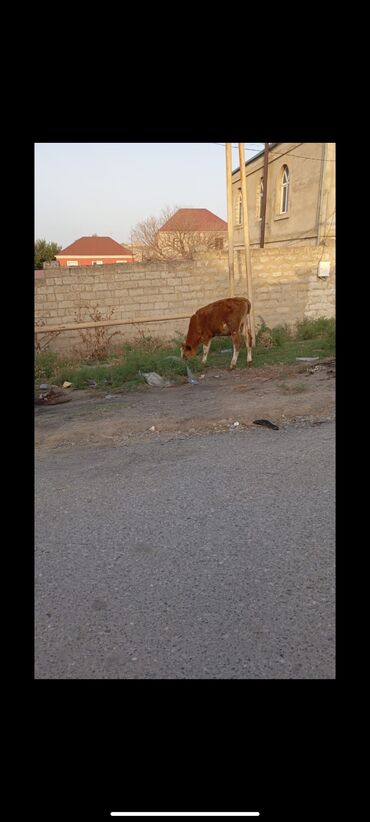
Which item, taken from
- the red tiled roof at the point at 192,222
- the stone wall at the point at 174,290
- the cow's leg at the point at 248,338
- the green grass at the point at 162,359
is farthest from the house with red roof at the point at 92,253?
the cow's leg at the point at 248,338

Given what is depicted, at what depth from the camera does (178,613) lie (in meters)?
2.30

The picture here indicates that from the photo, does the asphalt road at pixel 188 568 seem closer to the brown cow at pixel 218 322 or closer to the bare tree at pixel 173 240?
the brown cow at pixel 218 322

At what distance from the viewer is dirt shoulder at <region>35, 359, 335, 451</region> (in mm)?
5488

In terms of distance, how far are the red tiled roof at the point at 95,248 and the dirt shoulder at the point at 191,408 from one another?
133ft

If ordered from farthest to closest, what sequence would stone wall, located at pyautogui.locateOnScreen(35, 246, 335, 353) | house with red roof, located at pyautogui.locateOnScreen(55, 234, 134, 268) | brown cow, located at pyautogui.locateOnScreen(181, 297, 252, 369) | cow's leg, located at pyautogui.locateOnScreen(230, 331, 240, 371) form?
1. house with red roof, located at pyautogui.locateOnScreen(55, 234, 134, 268)
2. stone wall, located at pyautogui.locateOnScreen(35, 246, 335, 353)
3. brown cow, located at pyautogui.locateOnScreen(181, 297, 252, 369)
4. cow's leg, located at pyautogui.locateOnScreen(230, 331, 240, 371)

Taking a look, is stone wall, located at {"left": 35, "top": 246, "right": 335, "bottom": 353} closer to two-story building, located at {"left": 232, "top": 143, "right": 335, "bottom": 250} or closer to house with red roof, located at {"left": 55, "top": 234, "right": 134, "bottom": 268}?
two-story building, located at {"left": 232, "top": 143, "right": 335, "bottom": 250}

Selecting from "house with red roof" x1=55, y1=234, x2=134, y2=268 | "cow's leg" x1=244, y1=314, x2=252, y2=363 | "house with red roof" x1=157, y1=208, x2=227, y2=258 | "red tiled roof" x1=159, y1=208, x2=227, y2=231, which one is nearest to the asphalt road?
"cow's leg" x1=244, y1=314, x2=252, y2=363

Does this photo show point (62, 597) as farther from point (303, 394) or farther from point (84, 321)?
point (84, 321)

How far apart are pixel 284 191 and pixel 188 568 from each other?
19266mm

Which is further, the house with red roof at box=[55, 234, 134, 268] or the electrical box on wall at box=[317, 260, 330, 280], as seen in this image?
the house with red roof at box=[55, 234, 134, 268]

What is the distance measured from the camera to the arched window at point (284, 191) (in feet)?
60.3

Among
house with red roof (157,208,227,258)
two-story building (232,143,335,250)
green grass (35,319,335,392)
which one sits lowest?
green grass (35,319,335,392)

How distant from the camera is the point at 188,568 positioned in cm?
266

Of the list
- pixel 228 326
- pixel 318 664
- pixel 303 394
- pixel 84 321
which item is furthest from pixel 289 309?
pixel 318 664
